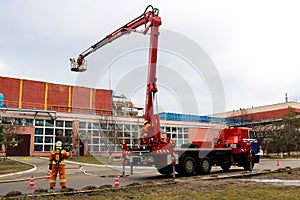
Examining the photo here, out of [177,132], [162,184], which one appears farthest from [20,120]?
[162,184]

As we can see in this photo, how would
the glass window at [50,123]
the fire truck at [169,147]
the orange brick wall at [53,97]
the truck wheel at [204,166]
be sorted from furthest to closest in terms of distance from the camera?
the orange brick wall at [53,97] < the glass window at [50,123] < the truck wheel at [204,166] < the fire truck at [169,147]

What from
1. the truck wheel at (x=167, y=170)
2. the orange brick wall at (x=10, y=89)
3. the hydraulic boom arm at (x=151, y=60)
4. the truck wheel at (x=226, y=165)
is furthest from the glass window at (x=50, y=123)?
the truck wheel at (x=167, y=170)

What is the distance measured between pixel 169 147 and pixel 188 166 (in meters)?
1.82

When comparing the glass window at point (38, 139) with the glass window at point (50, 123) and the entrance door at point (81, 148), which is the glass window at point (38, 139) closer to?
the glass window at point (50, 123)

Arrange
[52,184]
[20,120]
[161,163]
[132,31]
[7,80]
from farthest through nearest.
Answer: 1. [7,80]
2. [20,120]
3. [132,31]
4. [161,163]
5. [52,184]

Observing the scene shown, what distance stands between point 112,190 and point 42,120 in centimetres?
3199

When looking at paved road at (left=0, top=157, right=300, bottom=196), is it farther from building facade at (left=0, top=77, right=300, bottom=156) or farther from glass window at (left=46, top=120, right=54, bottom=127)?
glass window at (left=46, top=120, right=54, bottom=127)

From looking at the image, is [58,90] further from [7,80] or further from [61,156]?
[61,156]

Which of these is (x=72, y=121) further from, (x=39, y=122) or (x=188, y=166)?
(x=188, y=166)

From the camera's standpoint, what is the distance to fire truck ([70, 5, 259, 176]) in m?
14.7

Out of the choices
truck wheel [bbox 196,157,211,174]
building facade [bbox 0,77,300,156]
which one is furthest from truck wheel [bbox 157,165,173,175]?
building facade [bbox 0,77,300,156]

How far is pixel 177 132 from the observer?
50.6 m

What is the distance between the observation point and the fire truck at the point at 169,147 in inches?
580

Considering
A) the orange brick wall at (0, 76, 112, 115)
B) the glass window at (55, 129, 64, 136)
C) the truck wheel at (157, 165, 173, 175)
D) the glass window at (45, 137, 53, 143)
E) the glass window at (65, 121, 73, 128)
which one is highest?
the orange brick wall at (0, 76, 112, 115)
